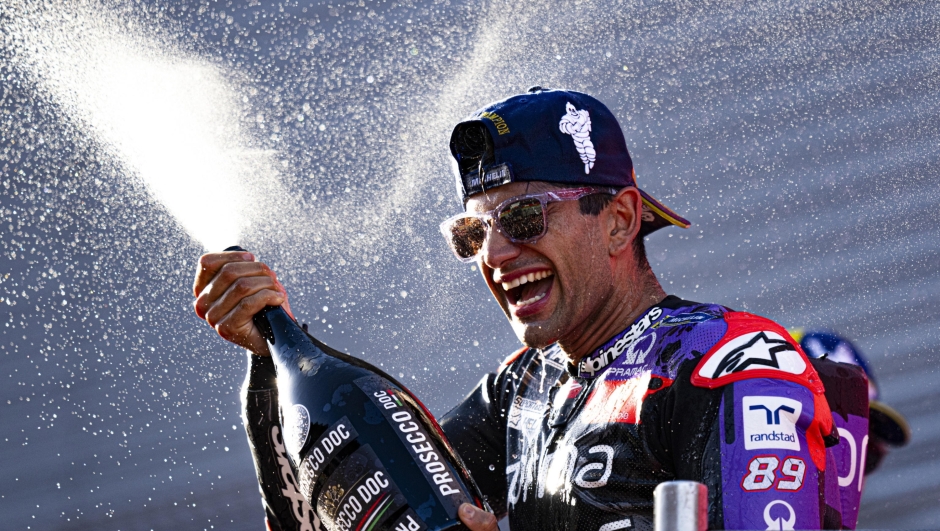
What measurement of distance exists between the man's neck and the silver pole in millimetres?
813

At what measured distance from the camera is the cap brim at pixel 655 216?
1.59 m

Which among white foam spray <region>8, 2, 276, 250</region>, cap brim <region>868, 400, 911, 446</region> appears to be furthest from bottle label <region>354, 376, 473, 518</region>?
cap brim <region>868, 400, 911, 446</region>

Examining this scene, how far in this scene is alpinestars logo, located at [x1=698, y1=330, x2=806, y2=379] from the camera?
1.18m

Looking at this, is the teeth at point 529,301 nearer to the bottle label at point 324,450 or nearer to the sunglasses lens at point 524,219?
the sunglasses lens at point 524,219

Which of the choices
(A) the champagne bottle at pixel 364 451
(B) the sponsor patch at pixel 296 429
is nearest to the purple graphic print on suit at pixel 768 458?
(A) the champagne bottle at pixel 364 451

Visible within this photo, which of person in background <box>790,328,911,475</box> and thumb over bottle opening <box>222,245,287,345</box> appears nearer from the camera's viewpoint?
thumb over bottle opening <box>222,245,287,345</box>

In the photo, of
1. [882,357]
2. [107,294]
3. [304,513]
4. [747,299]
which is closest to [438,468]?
[304,513]

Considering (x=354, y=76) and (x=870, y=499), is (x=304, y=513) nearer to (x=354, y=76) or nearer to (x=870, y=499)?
(x=354, y=76)

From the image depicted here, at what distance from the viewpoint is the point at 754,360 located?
46.6 inches

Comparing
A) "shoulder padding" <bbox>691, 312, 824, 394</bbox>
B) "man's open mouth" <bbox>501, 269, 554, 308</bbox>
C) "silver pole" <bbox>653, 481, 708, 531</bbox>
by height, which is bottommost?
"silver pole" <bbox>653, 481, 708, 531</bbox>

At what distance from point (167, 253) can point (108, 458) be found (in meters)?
0.64

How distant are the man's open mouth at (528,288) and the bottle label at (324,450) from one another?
0.30 metres

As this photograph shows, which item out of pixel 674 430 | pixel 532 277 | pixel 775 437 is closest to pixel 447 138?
pixel 532 277

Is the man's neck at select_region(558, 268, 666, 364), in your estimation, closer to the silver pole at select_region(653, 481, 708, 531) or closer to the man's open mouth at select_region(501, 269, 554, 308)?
the man's open mouth at select_region(501, 269, 554, 308)
